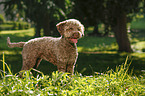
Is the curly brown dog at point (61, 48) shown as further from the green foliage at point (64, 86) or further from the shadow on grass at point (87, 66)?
the shadow on grass at point (87, 66)

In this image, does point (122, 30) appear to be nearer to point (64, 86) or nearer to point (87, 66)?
point (87, 66)

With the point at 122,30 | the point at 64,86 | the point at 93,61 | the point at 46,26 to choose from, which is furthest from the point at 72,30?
the point at 46,26

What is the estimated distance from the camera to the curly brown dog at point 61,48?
4145mm

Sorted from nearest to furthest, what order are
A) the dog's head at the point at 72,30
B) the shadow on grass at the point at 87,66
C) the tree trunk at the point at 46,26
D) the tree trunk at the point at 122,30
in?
the dog's head at the point at 72,30, the shadow on grass at the point at 87,66, the tree trunk at the point at 122,30, the tree trunk at the point at 46,26

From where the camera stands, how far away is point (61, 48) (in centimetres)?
439

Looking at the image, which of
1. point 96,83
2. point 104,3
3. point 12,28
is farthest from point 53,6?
point 12,28

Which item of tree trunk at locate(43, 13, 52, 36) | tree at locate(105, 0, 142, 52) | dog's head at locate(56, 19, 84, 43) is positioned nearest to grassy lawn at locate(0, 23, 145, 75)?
tree at locate(105, 0, 142, 52)

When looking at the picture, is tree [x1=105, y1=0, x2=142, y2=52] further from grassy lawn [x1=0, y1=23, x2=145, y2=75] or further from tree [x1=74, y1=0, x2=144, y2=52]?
grassy lawn [x1=0, y1=23, x2=145, y2=75]

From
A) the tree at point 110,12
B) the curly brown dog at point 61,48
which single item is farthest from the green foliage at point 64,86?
the tree at point 110,12

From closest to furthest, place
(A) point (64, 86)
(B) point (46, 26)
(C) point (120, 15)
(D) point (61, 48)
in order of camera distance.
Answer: (A) point (64, 86) → (D) point (61, 48) → (C) point (120, 15) → (B) point (46, 26)

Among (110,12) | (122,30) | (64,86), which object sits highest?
(110,12)

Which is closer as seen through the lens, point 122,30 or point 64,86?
point 64,86

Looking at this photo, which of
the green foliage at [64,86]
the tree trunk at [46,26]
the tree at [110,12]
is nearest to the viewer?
the green foliage at [64,86]

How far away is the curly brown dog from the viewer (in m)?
4.14
